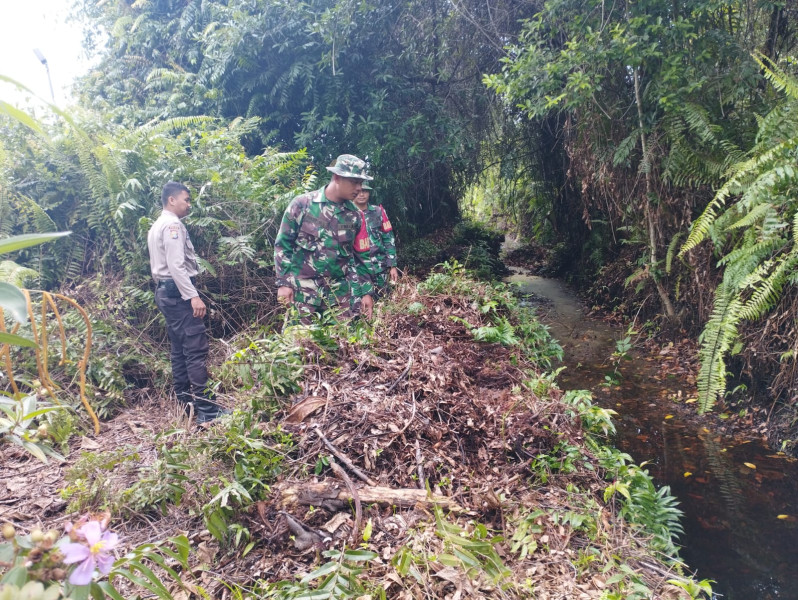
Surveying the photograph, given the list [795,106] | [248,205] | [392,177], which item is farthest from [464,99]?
[795,106]

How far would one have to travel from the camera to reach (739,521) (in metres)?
3.47

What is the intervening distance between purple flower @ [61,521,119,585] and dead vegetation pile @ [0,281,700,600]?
3.91 ft

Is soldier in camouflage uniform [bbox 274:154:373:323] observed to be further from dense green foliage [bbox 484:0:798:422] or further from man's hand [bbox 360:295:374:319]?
dense green foliage [bbox 484:0:798:422]

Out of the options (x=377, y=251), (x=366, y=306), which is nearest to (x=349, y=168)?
(x=377, y=251)

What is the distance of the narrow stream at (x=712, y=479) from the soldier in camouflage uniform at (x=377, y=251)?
236cm

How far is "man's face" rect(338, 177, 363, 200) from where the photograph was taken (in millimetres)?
4219

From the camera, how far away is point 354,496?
7.17 feet

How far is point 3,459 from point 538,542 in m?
3.66

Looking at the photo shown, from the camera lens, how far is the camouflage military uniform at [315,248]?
173 inches

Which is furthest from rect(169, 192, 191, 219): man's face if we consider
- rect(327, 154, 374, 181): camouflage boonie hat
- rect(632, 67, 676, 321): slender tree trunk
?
rect(632, 67, 676, 321): slender tree trunk

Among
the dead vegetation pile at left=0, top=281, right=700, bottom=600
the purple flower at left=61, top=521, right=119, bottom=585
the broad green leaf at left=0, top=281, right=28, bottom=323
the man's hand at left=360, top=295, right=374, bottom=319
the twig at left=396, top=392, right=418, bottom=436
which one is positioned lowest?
the dead vegetation pile at left=0, top=281, right=700, bottom=600

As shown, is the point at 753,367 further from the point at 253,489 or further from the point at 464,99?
the point at 464,99

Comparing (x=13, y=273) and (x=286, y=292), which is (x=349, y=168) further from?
(x=13, y=273)

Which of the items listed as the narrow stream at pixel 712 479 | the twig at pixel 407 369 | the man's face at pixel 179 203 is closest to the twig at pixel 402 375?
the twig at pixel 407 369
